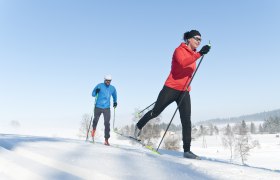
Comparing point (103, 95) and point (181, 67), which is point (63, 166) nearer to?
point (181, 67)

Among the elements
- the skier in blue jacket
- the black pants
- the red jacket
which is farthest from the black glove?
the skier in blue jacket

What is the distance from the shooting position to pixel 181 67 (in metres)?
5.62

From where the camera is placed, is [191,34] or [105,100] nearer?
[191,34]

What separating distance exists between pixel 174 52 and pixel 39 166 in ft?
10.4

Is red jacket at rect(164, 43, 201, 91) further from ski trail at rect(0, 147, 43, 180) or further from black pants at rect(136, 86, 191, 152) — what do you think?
ski trail at rect(0, 147, 43, 180)

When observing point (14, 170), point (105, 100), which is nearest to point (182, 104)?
point (14, 170)

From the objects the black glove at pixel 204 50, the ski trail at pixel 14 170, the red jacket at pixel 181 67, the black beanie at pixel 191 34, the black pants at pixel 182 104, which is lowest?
the ski trail at pixel 14 170

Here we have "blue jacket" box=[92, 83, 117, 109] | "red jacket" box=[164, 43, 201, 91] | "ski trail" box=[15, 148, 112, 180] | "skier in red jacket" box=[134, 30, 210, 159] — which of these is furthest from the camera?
"blue jacket" box=[92, 83, 117, 109]

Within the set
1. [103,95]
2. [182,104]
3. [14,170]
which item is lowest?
[14,170]

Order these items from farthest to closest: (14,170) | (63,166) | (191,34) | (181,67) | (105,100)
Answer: (105,100) < (191,34) < (181,67) < (63,166) < (14,170)

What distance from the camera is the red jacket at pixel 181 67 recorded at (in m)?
5.48

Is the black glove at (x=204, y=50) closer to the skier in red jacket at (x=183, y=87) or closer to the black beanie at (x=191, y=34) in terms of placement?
the skier in red jacket at (x=183, y=87)

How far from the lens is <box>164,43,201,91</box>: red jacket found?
5.48 meters

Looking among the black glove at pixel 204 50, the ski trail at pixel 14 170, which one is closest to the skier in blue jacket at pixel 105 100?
the black glove at pixel 204 50
